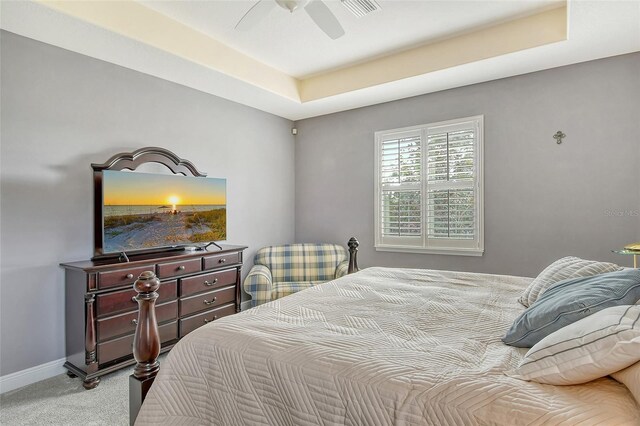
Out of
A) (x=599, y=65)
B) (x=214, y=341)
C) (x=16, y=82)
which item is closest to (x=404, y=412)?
(x=214, y=341)

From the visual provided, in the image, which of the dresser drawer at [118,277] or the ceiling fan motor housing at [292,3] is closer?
the ceiling fan motor housing at [292,3]

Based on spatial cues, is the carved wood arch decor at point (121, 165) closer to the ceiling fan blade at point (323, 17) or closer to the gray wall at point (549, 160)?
the ceiling fan blade at point (323, 17)

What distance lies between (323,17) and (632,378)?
2.41 m

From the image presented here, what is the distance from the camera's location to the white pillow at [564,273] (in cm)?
181

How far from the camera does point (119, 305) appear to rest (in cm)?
273

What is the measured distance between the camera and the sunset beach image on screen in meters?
2.93

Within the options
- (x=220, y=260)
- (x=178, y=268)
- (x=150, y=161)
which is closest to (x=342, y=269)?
(x=220, y=260)

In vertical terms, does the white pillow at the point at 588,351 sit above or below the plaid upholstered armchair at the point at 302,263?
above

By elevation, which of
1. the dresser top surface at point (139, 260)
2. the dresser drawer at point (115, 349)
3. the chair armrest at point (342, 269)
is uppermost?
the dresser top surface at point (139, 260)

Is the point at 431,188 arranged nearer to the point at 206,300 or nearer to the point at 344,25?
the point at 344,25

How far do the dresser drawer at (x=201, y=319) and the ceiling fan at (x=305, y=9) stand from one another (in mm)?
2455

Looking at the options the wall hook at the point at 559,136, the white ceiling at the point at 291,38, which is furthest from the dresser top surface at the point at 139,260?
the wall hook at the point at 559,136

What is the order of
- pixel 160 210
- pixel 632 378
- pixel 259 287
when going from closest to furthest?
pixel 632 378 < pixel 160 210 < pixel 259 287

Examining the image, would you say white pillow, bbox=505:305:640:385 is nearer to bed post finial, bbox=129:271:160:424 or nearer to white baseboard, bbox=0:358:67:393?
bed post finial, bbox=129:271:160:424
